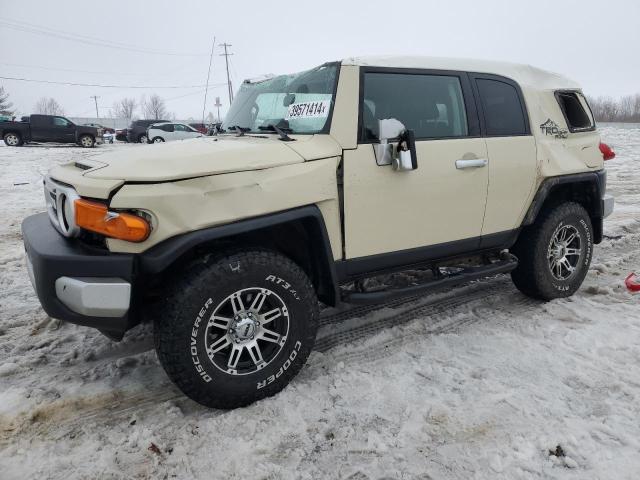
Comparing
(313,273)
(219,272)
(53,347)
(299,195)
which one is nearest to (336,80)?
(299,195)

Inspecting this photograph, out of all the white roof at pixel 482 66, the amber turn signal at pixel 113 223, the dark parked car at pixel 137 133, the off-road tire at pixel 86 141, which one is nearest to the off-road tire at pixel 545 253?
the white roof at pixel 482 66

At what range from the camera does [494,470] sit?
2074 millimetres

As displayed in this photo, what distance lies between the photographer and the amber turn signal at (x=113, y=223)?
218 centimetres

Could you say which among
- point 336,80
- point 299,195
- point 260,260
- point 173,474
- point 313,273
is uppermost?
point 336,80

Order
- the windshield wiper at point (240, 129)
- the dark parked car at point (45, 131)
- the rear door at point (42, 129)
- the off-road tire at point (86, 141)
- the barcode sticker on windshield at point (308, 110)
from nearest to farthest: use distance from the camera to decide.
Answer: the barcode sticker on windshield at point (308, 110) < the windshield wiper at point (240, 129) < the dark parked car at point (45, 131) < the rear door at point (42, 129) < the off-road tire at point (86, 141)

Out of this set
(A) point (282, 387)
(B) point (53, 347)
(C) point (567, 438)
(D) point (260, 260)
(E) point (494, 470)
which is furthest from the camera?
(B) point (53, 347)

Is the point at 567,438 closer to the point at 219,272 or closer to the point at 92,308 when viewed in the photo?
the point at 219,272

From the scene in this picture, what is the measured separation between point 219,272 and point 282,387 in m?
0.82

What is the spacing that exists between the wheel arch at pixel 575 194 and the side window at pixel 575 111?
424mm

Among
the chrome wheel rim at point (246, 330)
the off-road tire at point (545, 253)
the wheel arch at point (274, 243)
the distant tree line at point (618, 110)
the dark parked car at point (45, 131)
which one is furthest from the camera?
the distant tree line at point (618, 110)

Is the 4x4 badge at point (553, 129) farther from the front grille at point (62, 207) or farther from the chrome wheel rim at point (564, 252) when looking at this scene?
the front grille at point (62, 207)

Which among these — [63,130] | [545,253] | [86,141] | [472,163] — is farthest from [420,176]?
[63,130]

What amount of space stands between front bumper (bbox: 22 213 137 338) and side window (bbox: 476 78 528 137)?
269 cm

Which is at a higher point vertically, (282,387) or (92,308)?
(92,308)
